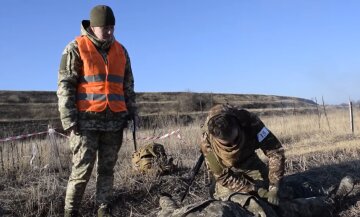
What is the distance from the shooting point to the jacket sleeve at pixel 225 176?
16.9 ft

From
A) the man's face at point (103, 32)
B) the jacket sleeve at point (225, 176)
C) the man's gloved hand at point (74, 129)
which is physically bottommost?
the jacket sleeve at point (225, 176)

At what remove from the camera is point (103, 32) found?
5.09 meters

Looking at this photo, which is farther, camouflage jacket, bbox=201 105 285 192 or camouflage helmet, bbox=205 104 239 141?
camouflage jacket, bbox=201 105 285 192

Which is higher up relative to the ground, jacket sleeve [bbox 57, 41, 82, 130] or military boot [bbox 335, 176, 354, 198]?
jacket sleeve [bbox 57, 41, 82, 130]

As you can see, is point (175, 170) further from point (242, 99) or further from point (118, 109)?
point (242, 99)

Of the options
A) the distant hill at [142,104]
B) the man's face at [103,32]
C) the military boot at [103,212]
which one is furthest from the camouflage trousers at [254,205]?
the distant hill at [142,104]

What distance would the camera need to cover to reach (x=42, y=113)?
35.3 m

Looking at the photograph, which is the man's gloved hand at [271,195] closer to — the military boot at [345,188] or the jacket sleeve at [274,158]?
the jacket sleeve at [274,158]

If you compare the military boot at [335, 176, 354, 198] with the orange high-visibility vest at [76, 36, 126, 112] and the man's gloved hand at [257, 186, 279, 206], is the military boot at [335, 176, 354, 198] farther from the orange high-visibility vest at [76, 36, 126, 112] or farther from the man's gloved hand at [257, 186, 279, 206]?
the orange high-visibility vest at [76, 36, 126, 112]

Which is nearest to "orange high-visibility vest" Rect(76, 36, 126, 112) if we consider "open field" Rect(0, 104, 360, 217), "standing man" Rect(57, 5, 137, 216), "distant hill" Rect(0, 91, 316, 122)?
"standing man" Rect(57, 5, 137, 216)

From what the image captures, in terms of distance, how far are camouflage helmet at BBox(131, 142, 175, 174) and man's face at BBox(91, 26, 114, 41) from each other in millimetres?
2387

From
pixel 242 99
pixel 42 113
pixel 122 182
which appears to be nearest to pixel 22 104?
pixel 42 113

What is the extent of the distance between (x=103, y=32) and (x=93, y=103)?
76 cm

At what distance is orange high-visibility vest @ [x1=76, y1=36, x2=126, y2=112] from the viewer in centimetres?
498
